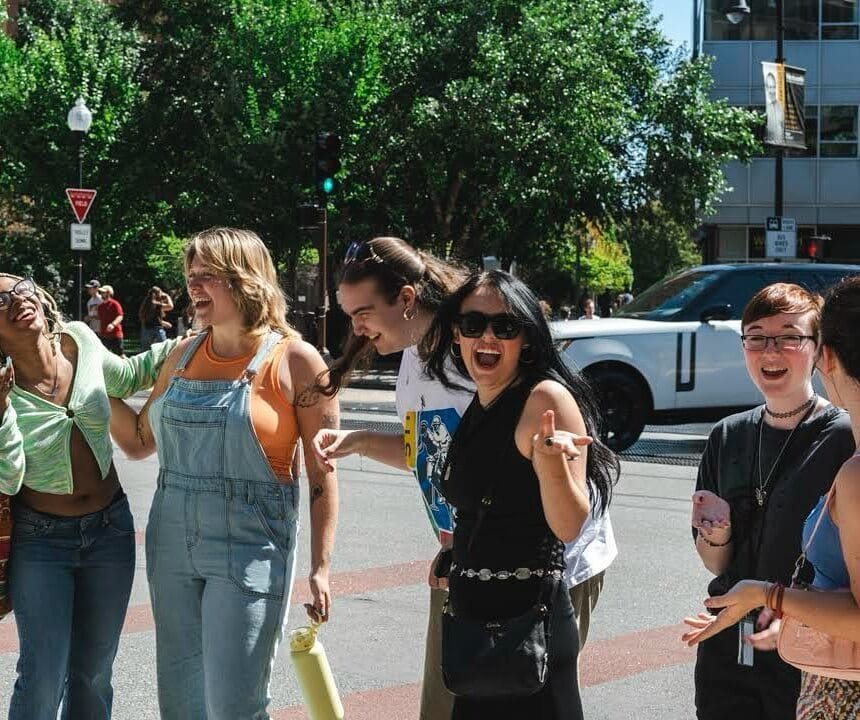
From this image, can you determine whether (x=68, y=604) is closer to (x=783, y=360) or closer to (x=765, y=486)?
(x=765, y=486)

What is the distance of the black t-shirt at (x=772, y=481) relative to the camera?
10.2 ft

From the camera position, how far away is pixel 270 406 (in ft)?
11.5

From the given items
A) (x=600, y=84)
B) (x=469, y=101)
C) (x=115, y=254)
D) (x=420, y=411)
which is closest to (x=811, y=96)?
(x=600, y=84)

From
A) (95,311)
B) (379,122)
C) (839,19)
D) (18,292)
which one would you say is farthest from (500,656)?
(839,19)

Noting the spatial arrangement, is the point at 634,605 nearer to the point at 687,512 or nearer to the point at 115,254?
the point at 687,512

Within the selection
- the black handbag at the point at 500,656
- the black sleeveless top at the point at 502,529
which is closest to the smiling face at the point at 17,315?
the black sleeveless top at the point at 502,529

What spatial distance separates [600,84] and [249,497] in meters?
25.6

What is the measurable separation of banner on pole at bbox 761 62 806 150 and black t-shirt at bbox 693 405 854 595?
22.1 metres

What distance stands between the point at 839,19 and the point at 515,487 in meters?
38.5

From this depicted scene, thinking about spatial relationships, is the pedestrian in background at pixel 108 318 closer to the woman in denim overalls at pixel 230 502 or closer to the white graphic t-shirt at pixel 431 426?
the woman in denim overalls at pixel 230 502

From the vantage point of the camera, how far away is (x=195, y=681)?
3484 millimetres

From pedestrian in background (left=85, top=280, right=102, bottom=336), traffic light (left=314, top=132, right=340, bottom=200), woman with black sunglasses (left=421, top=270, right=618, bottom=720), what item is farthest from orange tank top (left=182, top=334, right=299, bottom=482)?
pedestrian in background (left=85, top=280, right=102, bottom=336)

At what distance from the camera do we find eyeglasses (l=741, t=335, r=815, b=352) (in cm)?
328

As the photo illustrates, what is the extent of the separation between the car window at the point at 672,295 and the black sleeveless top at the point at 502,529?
10.7 metres
